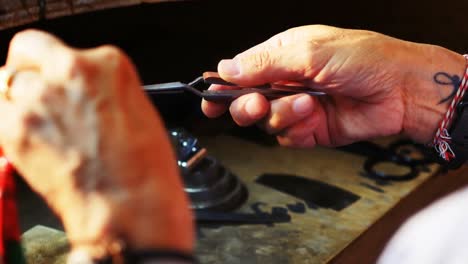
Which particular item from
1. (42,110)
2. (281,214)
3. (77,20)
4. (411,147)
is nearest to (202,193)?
(281,214)

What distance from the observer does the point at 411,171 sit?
131 cm

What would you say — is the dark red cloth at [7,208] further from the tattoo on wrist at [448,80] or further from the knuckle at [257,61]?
the tattoo on wrist at [448,80]

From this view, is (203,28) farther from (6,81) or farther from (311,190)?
(6,81)

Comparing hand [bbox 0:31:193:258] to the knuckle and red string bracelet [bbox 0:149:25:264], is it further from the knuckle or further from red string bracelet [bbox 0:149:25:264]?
the knuckle

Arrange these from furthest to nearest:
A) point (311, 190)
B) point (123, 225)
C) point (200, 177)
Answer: point (311, 190) → point (200, 177) → point (123, 225)

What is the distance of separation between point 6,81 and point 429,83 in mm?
645

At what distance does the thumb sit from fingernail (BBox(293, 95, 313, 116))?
41 mm

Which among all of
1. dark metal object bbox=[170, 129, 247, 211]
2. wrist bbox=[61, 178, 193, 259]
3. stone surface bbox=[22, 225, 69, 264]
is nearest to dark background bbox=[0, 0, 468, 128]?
dark metal object bbox=[170, 129, 247, 211]

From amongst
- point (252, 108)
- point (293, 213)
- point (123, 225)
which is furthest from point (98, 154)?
point (293, 213)

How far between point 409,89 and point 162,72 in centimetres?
55

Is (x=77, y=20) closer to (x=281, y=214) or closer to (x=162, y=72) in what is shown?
(x=162, y=72)

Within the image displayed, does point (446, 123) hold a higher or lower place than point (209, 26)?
lower

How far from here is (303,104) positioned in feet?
2.65

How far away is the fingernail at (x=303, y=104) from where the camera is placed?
0.81m
